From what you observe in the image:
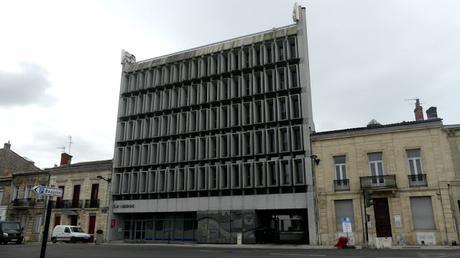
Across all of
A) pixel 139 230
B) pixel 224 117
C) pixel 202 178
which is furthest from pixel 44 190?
pixel 139 230

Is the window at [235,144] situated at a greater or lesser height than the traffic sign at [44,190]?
greater

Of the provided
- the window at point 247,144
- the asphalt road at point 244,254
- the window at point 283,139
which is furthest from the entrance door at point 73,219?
the window at point 283,139

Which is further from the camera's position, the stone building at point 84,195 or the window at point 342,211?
the stone building at point 84,195

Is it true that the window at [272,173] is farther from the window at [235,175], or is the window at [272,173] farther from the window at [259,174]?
the window at [235,175]

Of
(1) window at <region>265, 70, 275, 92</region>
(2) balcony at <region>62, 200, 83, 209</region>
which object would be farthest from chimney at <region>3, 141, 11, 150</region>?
(1) window at <region>265, 70, 275, 92</region>

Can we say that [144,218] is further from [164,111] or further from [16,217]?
[16,217]

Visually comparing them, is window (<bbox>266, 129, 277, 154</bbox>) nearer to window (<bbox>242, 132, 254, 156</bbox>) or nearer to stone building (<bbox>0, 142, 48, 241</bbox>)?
window (<bbox>242, 132, 254, 156</bbox>)

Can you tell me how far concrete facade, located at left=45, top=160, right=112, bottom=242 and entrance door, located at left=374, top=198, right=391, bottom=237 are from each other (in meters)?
24.9

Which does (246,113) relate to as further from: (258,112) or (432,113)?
(432,113)

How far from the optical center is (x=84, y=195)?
4078cm

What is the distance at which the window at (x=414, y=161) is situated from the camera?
27856 millimetres

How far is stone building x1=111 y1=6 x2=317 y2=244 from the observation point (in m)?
32.2

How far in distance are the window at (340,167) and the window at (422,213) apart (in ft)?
16.1

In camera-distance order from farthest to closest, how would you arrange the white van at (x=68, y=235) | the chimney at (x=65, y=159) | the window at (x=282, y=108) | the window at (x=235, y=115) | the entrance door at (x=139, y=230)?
1. the chimney at (x=65, y=159)
2. the entrance door at (x=139, y=230)
3. the window at (x=235, y=115)
4. the white van at (x=68, y=235)
5. the window at (x=282, y=108)
